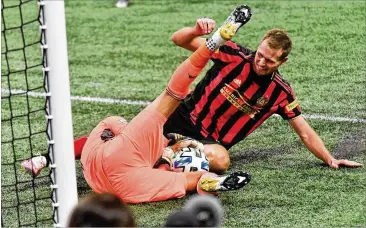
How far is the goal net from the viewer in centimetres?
523

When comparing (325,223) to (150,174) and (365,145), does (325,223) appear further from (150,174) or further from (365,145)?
A: (365,145)

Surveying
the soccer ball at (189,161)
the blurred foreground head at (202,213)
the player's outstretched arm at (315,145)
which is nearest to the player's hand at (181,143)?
the soccer ball at (189,161)

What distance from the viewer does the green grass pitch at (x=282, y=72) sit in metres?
6.29

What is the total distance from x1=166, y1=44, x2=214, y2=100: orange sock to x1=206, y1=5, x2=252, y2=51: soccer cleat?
0.05 meters

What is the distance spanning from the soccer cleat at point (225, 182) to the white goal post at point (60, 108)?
115 cm

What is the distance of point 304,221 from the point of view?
600 cm

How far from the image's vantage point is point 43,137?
7.84 metres

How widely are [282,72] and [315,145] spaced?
2.37 metres

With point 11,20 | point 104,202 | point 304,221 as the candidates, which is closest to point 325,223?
point 304,221

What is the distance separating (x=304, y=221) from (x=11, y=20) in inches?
244

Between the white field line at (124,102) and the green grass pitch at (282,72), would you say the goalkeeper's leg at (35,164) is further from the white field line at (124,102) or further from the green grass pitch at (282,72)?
the white field line at (124,102)

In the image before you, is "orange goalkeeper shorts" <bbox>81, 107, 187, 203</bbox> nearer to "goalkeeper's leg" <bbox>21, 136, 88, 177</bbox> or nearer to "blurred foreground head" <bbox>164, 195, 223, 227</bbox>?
"goalkeeper's leg" <bbox>21, 136, 88, 177</bbox>

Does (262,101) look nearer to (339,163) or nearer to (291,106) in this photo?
(291,106)

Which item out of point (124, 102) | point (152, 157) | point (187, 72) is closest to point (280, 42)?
point (187, 72)
